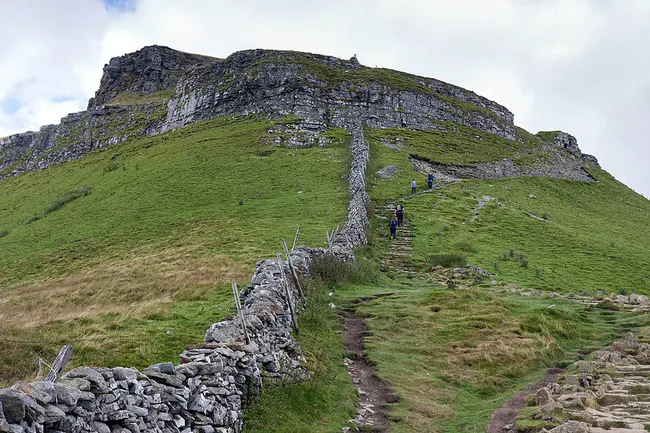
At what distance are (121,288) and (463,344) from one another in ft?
49.0

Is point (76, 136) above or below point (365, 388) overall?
above

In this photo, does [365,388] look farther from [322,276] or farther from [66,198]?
[66,198]

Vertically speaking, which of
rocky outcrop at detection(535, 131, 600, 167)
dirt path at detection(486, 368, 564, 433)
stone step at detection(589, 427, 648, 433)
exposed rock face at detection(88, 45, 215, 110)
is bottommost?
dirt path at detection(486, 368, 564, 433)

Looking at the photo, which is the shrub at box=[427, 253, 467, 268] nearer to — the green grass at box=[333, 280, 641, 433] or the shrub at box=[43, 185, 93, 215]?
the green grass at box=[333, 280, 641, 433]

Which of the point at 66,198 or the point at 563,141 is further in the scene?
the point at 563,141

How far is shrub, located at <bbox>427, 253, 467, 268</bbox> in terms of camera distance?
102ft

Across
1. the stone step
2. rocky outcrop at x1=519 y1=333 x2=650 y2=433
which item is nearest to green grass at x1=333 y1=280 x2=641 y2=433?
rocky outcrop at x1=519 y1=333 x2=650 y2=433

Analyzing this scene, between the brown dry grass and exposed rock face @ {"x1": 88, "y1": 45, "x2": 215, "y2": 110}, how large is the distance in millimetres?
114259

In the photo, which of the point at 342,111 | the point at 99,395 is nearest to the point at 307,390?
the point at 99,395

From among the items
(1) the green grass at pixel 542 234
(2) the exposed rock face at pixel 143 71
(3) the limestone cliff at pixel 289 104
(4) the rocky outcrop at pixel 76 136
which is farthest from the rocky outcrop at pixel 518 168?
(2) the exposed rock face at pixel 143 71

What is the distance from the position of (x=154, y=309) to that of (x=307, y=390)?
728cm

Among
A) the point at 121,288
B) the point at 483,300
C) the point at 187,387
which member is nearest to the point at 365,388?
the point at 187,387

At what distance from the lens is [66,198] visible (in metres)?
55.0

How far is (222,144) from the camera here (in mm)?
64312
